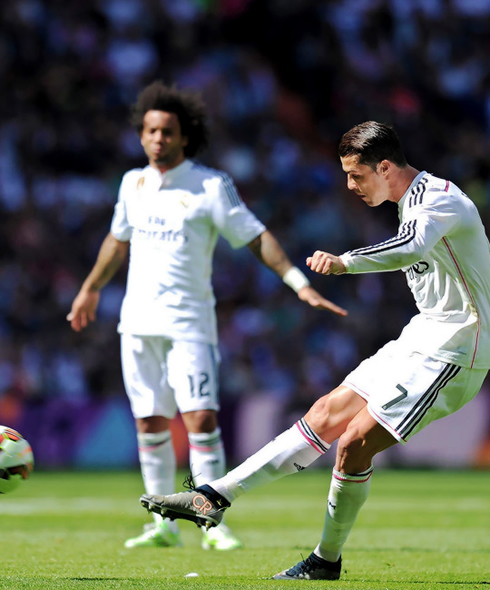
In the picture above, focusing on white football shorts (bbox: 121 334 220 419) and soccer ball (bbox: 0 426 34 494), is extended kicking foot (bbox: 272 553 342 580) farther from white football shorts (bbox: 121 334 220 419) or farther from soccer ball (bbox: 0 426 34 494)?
white football shorts (bbox: 121 334 220 419)

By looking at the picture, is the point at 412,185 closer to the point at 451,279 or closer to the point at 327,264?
the point at 451,279

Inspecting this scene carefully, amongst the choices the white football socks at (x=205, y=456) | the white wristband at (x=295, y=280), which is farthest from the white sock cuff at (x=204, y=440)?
the white wristband at (x=295, y=280)

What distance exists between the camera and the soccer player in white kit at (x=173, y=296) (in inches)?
271

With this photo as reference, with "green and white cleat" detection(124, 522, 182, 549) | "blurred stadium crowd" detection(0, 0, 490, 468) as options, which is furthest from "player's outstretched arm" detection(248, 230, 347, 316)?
"blurred stadium crowd" detection(0, 0, 490, 468)

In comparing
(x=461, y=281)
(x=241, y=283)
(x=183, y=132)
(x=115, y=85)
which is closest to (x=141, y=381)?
(x=183, y=132)

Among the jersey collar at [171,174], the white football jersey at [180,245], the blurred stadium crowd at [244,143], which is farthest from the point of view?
the blurred stadium crowd at [244,143]

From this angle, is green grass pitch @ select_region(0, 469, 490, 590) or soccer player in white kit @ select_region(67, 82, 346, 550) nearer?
green grass pitch @ select_region(0, 469, 490, 590)

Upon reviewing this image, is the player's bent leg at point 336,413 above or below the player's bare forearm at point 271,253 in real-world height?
below

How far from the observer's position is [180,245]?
7000 mm

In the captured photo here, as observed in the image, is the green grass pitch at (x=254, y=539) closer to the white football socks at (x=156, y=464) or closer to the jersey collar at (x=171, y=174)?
the white football socks at (x=156, y=464)

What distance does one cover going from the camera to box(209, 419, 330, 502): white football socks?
523 cm

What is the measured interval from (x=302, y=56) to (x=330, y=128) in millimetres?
1457

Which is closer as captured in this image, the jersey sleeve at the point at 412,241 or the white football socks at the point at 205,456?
the jersey sleeve at the point at 412,241

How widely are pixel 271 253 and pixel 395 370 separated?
1.95m
